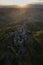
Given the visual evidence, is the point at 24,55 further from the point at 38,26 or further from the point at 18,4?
the point at 18,4

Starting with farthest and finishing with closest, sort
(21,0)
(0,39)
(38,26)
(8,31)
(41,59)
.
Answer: (21,0) → (38,26) → (8,31) → (0,39) → (41,59)

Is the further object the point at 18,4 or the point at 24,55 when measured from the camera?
the point at 18,4

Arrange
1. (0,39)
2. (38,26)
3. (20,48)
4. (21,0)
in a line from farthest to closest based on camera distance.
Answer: (21,0)
(38,26)
(0,39)
(20,48)

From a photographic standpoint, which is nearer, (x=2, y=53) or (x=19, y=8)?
(x=2, y=53)

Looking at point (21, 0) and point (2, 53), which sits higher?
point (21, 0)

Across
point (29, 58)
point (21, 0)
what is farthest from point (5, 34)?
point (21, 0)

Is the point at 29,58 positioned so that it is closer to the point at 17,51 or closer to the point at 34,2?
the point at 17,51

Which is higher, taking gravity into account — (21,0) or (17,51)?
(21,0)

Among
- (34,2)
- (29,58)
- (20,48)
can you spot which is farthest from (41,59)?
(34,2)

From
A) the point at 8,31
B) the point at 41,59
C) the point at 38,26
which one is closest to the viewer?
the point at 41,59
